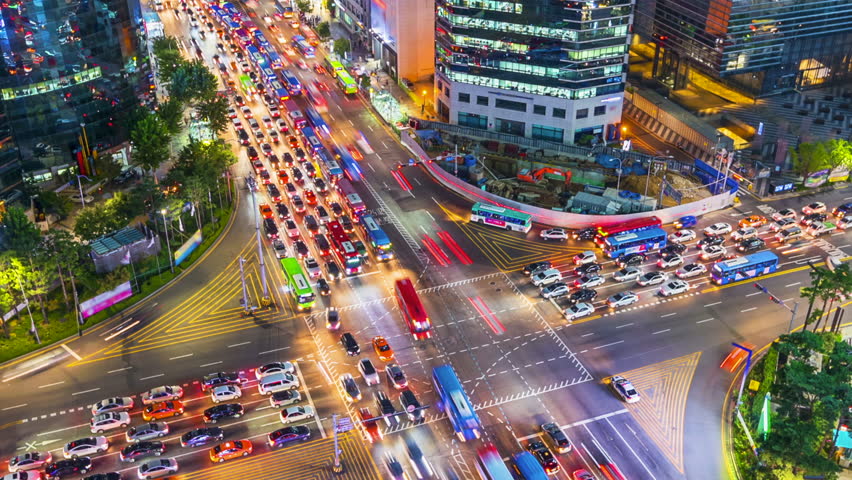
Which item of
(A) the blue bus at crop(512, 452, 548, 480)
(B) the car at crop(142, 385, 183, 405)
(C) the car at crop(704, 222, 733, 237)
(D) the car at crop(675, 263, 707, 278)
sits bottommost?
(B) the car at crop(142, 385, 183, 405)

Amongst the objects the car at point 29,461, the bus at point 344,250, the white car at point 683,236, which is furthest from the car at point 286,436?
the white car at point 683,236

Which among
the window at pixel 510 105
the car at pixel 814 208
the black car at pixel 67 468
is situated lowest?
the black car at pixel 67 468

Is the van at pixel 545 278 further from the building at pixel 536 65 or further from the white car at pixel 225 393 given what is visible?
the building at pixel 536 65

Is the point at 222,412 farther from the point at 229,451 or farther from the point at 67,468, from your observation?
the point at 67,468

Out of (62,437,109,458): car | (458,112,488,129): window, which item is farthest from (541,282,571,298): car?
(62,437,109,458): car

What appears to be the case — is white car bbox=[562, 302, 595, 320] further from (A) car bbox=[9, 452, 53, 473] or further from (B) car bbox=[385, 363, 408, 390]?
(A) car bbox=[9, 452, 53, 473]

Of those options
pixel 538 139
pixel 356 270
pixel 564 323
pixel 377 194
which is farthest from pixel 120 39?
pixel 564 323

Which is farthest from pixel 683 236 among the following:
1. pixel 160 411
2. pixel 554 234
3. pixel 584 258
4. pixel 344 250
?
pixel 160 411
